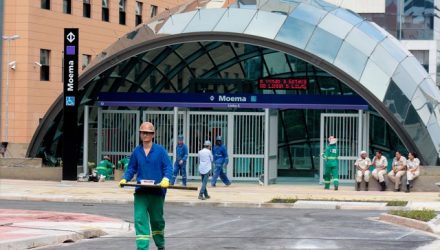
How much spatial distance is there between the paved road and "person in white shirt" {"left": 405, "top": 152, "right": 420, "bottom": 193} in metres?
8.16

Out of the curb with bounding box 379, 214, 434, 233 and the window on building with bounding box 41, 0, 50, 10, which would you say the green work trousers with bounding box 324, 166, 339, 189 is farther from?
the window on building with bounding box 41, 0, 50, 10

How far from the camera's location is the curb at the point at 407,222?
63.6 ft

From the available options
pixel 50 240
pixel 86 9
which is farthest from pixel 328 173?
pixel 86 9

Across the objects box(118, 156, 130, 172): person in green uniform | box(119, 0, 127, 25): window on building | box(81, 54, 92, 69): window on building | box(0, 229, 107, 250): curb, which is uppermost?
box(119, 0, 127, 25): window on building

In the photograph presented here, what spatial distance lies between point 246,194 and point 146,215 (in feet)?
55.3

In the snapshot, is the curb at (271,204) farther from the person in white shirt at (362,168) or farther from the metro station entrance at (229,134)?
the metro station entrance at (229,134)

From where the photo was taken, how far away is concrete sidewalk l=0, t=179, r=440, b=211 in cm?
2709

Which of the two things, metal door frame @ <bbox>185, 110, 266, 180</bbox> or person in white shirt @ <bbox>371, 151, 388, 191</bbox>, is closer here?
person in white shirt @ <bbox>371, 151, 388, 191</bbox>

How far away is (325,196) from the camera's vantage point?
29891 millimetres

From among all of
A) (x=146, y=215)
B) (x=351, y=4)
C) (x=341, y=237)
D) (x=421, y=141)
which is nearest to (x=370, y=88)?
(x=421, y=141)

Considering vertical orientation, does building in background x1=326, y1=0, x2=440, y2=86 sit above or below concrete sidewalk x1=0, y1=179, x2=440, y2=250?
above

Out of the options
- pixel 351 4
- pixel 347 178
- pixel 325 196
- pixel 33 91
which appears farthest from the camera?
pixel 351 4

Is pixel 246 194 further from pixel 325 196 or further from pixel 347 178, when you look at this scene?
pixel 347 178

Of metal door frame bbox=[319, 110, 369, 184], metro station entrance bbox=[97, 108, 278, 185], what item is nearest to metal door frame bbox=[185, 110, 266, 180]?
metro station entrance bbox=[97, 108, 278, 185]
